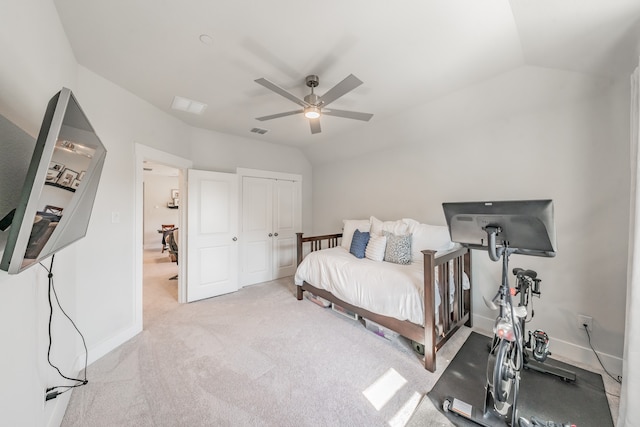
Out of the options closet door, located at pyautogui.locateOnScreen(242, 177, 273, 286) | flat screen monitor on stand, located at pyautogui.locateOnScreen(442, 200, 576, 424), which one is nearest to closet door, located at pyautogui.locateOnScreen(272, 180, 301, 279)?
closet door, located at pyautogui.locateOnScreen(242, 177, 273, 286)

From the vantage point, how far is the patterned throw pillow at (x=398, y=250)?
109 inches

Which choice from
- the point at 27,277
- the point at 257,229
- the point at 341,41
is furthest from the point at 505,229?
the point at 257,229

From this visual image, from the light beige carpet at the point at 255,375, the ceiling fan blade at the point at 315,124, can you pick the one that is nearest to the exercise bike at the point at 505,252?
the light beige carpet at the point at 255,375

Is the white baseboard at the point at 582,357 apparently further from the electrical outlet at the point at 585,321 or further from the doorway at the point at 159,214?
the doorway at the point at 159,214

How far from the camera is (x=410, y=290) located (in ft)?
6.90

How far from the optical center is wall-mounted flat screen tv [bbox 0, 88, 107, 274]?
28.1 inches

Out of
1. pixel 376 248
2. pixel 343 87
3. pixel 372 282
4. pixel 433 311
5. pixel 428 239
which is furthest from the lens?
pixel 376 248

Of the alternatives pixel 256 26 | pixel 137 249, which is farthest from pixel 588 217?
pixel 137 249

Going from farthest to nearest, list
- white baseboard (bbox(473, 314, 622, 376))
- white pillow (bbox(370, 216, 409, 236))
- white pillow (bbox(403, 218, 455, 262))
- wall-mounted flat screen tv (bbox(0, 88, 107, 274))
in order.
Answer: white pillow (bbox(370, 216, 409, 236))
white pillow (bbox(403, 218, 455, 262))
white baseboard (bbox(473, 314, 622, 376))
wall-mounted flat screen tv (bbox(0, 88, 107, 274))

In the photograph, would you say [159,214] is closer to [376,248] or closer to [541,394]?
[376,248]

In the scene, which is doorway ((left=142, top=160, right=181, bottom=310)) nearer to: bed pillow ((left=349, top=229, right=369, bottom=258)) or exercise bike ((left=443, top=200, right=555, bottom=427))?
bed pillow ((left=349, top=229, right=369, bottom=258))

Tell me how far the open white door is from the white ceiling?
135cm

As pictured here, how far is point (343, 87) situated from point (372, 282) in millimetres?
1809

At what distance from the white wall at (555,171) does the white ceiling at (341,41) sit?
0.26 m
